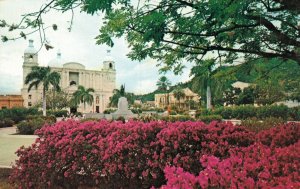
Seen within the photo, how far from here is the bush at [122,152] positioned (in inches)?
219

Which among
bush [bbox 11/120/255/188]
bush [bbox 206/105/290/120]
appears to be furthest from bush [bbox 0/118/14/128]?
bush [bbox 11/120/255/188]

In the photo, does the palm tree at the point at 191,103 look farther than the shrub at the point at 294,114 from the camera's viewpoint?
Yes

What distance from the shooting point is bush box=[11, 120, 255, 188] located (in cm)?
557

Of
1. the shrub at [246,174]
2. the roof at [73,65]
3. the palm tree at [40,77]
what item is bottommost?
the shrub at [246,174]

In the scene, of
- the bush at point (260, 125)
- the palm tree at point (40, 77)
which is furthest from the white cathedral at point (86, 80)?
the bush at point (260, 125)

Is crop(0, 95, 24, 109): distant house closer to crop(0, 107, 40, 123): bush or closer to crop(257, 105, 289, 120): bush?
crop(0, 107, 40, 123): bush

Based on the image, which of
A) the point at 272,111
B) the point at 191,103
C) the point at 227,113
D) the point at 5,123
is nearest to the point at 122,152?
the point at 5,123

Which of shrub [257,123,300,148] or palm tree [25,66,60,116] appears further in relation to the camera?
palm tree [25,66,60,116]

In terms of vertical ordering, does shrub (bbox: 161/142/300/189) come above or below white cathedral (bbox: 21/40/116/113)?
below

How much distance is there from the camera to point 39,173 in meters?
6.54

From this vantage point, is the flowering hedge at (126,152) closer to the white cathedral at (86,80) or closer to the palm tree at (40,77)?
the palm tree at (40,77)

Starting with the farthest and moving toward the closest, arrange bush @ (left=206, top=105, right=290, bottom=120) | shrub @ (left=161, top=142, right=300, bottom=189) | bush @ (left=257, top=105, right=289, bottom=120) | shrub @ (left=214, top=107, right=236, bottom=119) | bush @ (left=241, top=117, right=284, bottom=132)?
shrub @ (left=214, top=107, right=236, bottom=119), bush @ (left=257, top=105, right=289, bottom=120), bush @ (left=206, top=105, right=290, bottom=120), bush @ (left=241, top=117, right=284, bottom=132), shrub @ (left=161, top=142, right=300, bottom=189)

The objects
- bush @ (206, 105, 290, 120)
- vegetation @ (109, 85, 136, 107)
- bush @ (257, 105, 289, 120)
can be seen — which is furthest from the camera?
vegetation @ (109, 85, 136, 107)

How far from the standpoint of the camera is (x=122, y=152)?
582cm
